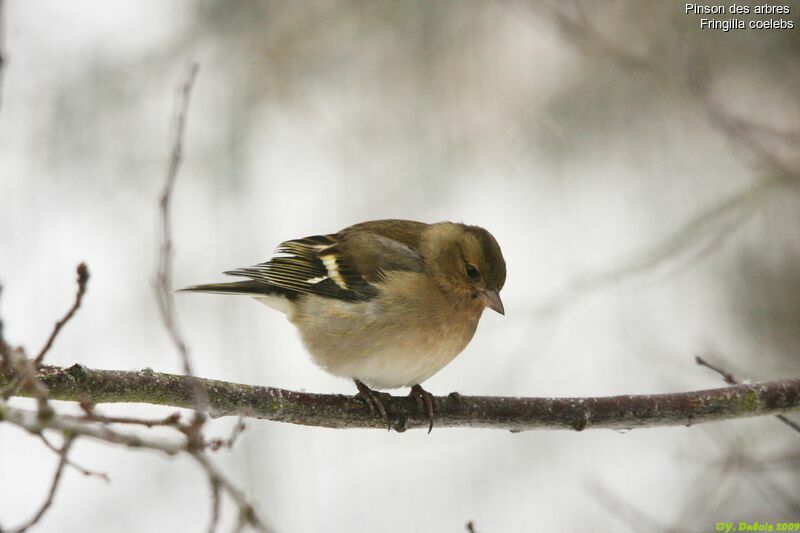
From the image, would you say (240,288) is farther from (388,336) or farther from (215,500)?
(215,500)

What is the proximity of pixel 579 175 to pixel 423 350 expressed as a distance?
4435mm

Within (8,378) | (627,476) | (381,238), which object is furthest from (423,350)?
(627,476)

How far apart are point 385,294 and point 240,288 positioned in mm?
700

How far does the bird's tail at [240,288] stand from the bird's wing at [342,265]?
4cm

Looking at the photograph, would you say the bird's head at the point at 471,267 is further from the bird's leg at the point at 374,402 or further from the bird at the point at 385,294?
the bird's leg at the point at 374,402

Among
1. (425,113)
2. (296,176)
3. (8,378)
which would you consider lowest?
(8,378)

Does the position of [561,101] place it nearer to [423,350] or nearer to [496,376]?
[496,376]

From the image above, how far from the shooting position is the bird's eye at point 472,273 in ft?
12.8

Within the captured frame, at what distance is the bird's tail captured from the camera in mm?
3789

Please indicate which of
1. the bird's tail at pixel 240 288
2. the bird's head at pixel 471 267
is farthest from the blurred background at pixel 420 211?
the bird's tail at pixel 240 288

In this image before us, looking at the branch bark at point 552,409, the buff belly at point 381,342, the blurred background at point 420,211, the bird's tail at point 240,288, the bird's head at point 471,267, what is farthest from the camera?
the blurred background at point 420,211

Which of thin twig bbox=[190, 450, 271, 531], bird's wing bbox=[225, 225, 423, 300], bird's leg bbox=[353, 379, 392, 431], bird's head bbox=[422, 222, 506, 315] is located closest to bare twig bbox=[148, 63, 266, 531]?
thin twig bbox=[190, 450, 271, 531]

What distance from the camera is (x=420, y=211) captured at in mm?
7109

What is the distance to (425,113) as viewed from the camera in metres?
7.50
